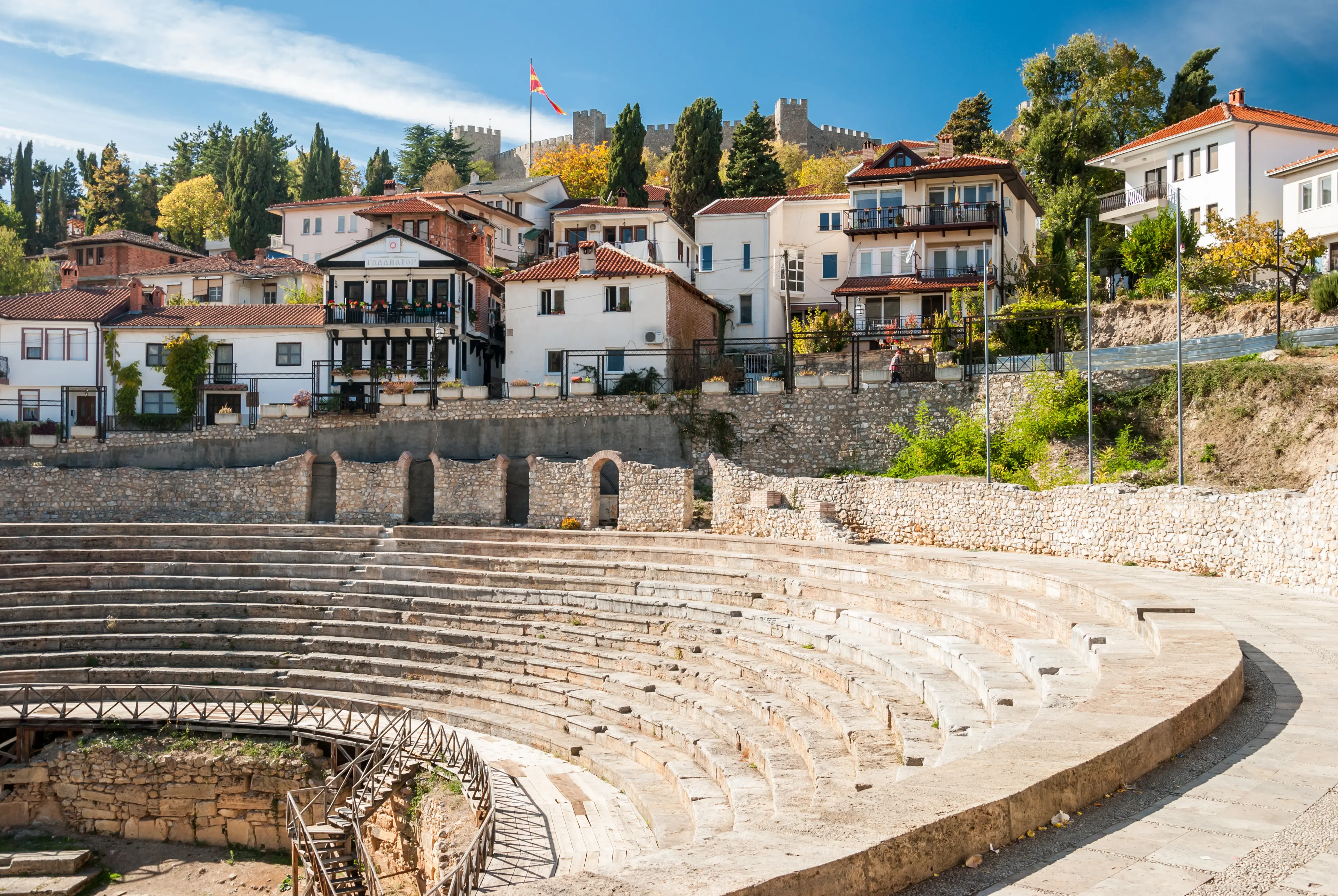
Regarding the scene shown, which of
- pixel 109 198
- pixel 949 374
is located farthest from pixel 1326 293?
pixel 109 198

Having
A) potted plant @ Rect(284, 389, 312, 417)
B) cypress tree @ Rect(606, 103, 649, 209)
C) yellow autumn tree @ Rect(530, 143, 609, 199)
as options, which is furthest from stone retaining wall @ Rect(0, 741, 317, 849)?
yellow autumn tree @ Rect(530, 143, 609, 199)

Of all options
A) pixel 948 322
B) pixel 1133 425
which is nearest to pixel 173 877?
pixel 1133 425

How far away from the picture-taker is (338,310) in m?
44.4

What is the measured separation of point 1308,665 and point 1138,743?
487 cm

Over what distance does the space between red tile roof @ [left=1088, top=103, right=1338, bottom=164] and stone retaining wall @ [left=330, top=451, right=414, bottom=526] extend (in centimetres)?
3475

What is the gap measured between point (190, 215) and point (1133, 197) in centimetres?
7056

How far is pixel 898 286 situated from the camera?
138 ft

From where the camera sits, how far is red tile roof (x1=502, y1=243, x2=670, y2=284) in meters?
40.0

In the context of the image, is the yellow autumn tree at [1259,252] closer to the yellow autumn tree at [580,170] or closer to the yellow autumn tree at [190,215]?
the yellow autumn tree at [580,170]

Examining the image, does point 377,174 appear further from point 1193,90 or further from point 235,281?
point 1193,90

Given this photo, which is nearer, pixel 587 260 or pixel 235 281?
pixel 587 260

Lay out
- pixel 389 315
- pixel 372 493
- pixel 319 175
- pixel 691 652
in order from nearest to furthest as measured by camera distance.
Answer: pixel 691 652
pixel 372 493
pixel 389 315
pixel 319 175

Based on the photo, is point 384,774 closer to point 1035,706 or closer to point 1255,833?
point 1035,706

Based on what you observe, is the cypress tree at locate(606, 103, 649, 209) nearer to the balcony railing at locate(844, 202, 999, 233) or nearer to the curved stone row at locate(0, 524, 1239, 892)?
the balcony railing at locate(844, 202, 999, 233)
